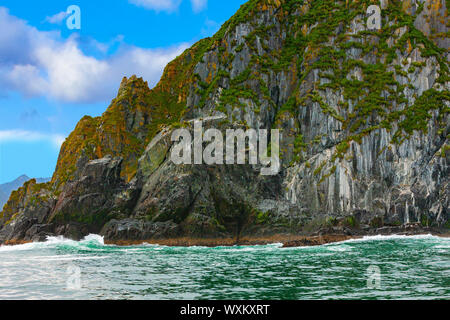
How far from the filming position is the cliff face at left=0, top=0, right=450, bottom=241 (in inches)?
3263

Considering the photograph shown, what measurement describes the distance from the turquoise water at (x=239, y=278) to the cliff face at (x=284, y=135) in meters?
34.8

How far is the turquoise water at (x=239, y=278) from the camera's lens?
86.9 ft

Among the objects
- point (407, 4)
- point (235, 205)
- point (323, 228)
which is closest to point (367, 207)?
point (323, 228)

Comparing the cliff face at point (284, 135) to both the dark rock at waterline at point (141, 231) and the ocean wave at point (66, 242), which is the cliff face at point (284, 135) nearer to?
the dark rock at waterline at point (141, 231)

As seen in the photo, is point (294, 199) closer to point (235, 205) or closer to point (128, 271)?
point (235, 205)

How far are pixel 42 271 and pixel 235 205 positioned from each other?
49.8m

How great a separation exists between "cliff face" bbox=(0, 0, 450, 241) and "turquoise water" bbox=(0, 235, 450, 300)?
1368 inches

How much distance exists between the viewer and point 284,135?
10050cm

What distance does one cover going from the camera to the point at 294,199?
88188 mm
